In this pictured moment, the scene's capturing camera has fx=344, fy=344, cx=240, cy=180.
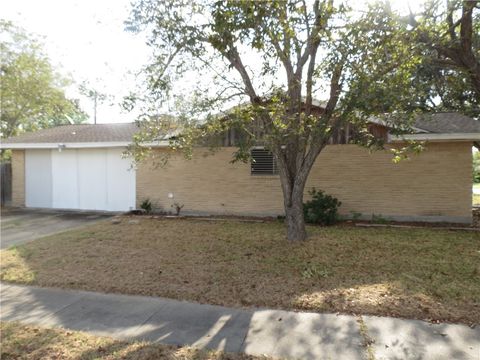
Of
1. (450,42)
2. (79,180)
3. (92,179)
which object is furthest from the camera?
(79,180)

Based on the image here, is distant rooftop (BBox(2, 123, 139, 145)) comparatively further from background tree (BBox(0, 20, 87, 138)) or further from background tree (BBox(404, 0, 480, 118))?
background tree (BBox(404, 0, 480, 118))

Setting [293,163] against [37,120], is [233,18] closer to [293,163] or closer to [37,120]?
[293,163]

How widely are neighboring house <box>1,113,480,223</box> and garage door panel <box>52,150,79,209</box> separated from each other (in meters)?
0.04

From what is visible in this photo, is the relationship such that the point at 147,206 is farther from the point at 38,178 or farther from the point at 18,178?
the point at 18,178

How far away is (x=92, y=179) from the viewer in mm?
13398

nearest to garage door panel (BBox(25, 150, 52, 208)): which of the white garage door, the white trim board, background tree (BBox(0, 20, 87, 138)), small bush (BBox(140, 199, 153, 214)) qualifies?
the white garage door

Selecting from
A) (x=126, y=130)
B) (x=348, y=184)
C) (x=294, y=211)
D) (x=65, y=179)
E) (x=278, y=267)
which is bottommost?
(x=278, y=267)

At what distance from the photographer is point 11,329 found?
4.07 metres

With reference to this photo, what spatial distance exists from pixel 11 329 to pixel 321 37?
613 cm

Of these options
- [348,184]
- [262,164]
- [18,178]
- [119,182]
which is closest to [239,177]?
[262,164]

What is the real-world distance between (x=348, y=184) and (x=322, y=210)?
1533mm

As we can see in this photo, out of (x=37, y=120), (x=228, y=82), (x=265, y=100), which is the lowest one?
(x=265, y=100)

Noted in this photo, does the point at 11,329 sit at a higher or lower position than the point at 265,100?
lower

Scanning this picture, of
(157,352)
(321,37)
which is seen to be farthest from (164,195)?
(157,352)
